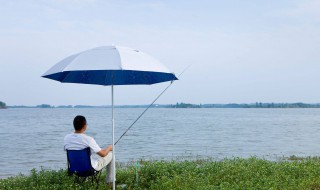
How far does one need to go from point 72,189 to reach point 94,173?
1.74 ft

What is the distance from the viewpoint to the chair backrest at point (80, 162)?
723 cm

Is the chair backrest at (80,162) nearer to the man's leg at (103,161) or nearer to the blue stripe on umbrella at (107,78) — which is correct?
the man's leg at (103,161)

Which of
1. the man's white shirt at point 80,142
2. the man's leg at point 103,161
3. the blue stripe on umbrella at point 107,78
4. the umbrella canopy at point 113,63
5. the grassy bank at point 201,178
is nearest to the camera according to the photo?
the umbrella canopy at point 113,63

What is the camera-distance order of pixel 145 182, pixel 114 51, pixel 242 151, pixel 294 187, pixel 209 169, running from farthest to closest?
pixel 242 151 → pixel 209 169 → pixel 145 182 → pixel 294 187 → pixel 114 51

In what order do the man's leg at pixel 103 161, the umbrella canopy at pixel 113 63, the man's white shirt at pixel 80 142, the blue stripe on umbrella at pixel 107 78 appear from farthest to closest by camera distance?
1. the blue stripe on umbrella at pixel 107 78
2. the man's leg at pixel 103 161
3. the man's white shirt at pixel 80 142
4. the umbrella canopy at pixel 113 63

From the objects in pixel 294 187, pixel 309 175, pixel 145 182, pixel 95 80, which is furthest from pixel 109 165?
pixel 309 175

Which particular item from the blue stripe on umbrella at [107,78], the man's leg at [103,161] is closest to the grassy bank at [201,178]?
the man's leg at [103,161]

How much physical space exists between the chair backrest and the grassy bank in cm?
42

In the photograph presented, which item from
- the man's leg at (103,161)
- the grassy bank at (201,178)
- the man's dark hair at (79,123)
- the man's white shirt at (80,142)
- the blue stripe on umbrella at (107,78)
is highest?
the blue stripe on umbrella at (107,78)

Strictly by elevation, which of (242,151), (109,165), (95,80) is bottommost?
→ (242,151)

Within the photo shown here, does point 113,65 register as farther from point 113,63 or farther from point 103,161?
point 103,161

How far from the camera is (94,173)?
24.7 ft

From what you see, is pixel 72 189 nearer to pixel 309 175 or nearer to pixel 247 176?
pixel 247 176

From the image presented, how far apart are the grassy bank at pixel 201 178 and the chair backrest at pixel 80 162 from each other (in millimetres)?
418
